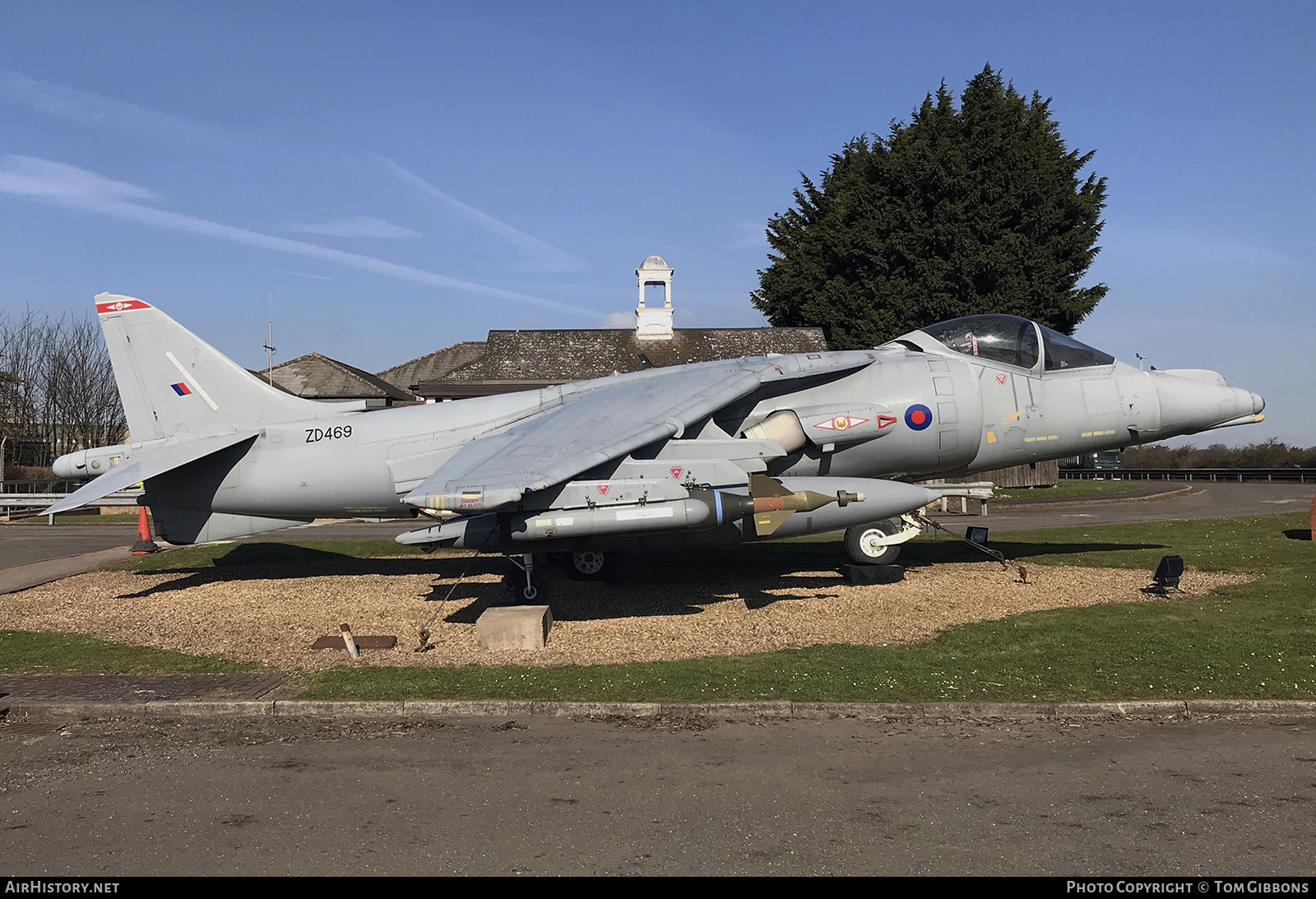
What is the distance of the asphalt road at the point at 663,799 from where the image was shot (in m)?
4.71

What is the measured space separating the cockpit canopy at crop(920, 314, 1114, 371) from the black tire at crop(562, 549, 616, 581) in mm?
6702

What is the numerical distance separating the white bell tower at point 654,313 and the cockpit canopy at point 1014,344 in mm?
26331

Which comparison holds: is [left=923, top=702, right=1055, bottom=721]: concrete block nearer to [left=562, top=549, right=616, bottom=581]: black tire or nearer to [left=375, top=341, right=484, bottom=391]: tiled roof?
[left=562, top=549, right=616, bottom=581]: black tire

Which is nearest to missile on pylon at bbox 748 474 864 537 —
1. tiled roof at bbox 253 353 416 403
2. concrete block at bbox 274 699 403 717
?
concrete block at bbox 274 699 403 717

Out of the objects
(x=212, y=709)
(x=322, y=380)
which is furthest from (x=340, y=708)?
(x=322, y=380)

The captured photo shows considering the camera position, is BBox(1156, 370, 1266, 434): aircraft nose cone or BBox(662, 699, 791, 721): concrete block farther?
BBox(1156, 370, 1266, 434): aircraft nose cone

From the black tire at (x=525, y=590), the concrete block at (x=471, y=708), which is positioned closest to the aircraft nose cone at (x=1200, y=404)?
the black tire at (x=525, y=590)

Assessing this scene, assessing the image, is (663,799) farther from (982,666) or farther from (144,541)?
(144,541)

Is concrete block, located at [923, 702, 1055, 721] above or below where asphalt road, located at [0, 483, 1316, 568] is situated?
below

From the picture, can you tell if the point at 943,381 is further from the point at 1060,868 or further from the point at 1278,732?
the point at 1060,868

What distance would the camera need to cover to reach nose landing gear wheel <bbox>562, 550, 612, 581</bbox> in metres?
14.1

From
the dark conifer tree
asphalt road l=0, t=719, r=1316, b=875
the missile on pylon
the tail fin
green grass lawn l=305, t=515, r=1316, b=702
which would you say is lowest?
asphalt road l=0, t=719, r=1316, b=875

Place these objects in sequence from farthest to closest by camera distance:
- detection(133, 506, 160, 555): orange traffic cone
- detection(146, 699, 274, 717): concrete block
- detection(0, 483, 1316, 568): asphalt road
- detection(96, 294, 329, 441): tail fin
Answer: detection(0, 483, 1316, 568): asphalt road < detection(133, 506, 160, 555): orange traffic cone < detection(96, 294, 329, 441): tail fin < detection(146, 699, 274, 717): concrete block
